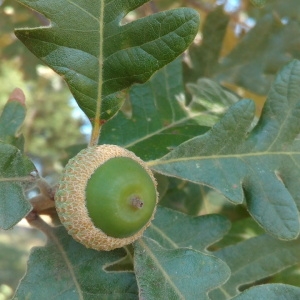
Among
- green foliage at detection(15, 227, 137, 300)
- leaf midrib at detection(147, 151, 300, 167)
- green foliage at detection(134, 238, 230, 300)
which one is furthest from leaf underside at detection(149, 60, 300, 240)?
green foliage at detection(15, 227, 137, 300)

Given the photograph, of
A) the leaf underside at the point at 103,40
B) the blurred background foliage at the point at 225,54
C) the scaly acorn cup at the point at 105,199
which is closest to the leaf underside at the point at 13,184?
the scaly acorn cup at the point at 105,199

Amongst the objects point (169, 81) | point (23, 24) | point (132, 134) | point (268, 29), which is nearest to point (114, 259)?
point (132, 134)

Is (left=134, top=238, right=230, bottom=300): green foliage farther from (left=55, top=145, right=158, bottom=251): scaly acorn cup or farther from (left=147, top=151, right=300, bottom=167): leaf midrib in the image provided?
(left=147, top=151, right=300, bottom=167): leaf midrib

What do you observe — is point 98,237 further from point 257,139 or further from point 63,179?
point 257,139

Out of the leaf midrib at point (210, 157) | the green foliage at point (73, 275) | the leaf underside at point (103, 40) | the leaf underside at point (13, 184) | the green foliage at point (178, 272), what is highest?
the leaf underside at point (103, 40)

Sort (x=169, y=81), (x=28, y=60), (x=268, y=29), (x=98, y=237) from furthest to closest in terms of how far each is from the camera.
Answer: (x=28, y=60) < (x=268, y=29) < (x=169, y=81) < (x=98, y=237)

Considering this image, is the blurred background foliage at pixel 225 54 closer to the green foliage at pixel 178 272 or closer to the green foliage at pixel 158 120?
the green foliage at pixel 158 120

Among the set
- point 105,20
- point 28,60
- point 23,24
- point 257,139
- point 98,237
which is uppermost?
point 105,20

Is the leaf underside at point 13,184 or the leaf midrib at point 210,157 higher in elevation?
the leaf midrib at point 210,157
